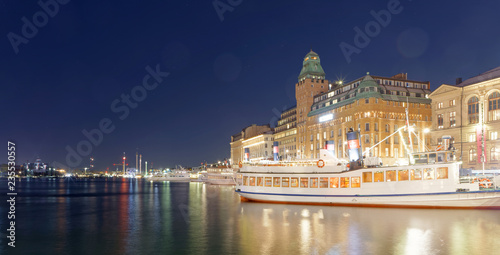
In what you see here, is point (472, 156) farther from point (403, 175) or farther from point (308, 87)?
point (308, 87)

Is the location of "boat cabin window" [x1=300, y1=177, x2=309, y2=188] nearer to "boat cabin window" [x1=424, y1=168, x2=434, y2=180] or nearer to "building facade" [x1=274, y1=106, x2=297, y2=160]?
"boat cabin window" [x1=424, y1=168, x2=434, y2=180]

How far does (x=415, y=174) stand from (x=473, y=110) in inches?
1654

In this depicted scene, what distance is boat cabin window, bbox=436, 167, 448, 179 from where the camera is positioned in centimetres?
4780

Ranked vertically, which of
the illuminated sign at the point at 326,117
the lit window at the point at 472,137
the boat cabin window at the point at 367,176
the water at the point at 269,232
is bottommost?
the water at the point at 269,232

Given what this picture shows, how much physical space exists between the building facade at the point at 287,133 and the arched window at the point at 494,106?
3524 inches

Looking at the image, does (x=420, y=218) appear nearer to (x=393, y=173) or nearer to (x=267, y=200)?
(x=393, y=173)

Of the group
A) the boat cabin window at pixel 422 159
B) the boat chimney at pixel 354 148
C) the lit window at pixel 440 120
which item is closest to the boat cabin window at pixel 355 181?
the boat chimney at pixel 354 148

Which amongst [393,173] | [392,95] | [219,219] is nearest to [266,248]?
[219,219]

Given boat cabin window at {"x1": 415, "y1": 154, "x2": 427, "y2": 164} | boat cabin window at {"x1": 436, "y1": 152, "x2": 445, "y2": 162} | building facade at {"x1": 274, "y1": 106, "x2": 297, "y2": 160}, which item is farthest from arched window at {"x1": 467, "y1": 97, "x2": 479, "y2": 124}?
building facade at {"x1": 274, "y1": 106, "x2": 297, "y2": 160}

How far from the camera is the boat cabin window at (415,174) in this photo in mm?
49075

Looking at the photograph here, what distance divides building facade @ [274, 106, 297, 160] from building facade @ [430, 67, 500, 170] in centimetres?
7987

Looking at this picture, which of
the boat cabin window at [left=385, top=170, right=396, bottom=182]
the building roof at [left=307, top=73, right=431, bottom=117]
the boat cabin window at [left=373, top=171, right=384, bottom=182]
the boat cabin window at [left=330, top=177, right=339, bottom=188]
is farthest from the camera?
the building roof at [left=307, top=73, right=431, bottom=117]

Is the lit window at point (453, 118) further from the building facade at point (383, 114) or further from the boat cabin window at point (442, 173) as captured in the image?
the boat cabin window at point (442, 173)

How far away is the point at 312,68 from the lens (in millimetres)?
150250
